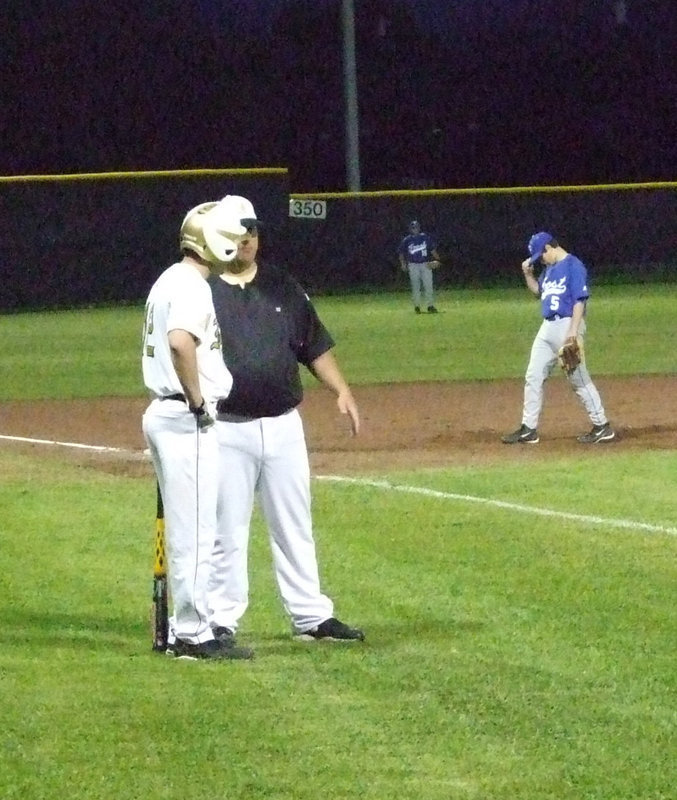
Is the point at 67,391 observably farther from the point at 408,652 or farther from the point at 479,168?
the point at 479,168

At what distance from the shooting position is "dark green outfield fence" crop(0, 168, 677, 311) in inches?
1430

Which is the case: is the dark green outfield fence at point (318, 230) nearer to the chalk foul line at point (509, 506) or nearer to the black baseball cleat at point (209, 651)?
the chalk foul line at point (509, 506)

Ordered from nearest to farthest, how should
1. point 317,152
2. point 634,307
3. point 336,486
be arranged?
point 336,486, point 634,307, point 317,152

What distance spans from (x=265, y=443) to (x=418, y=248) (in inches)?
986

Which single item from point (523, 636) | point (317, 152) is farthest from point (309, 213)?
point (523, 636)

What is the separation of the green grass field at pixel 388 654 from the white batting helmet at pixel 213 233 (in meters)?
1.57

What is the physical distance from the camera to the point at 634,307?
3161 centimetres

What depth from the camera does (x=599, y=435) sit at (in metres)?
14.2

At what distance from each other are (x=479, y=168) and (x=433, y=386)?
41439 millimetres

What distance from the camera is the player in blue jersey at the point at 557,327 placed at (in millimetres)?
13750

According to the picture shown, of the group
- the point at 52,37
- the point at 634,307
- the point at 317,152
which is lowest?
the point at 634,307

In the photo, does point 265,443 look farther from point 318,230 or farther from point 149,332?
point 318,230

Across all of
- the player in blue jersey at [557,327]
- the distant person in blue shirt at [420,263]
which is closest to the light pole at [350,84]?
the distant person in blue shirt at [420,263]

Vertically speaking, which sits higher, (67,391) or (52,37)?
(52,37)
